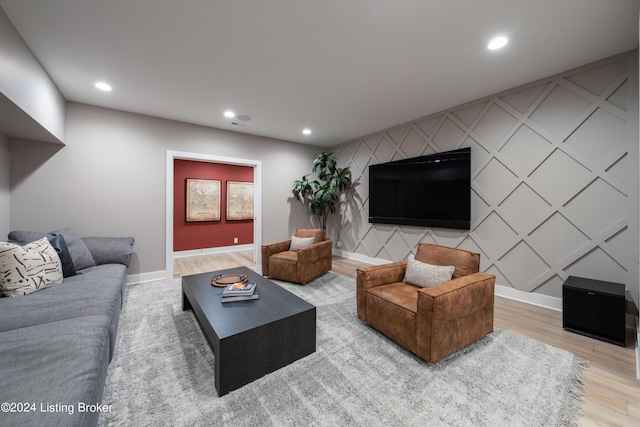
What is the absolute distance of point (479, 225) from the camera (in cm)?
328

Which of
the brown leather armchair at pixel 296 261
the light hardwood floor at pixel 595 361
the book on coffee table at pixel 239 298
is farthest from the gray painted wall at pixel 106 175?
the light hardwood floor at pixel 595 361

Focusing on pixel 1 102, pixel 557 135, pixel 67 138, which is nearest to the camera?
pixel 1 102

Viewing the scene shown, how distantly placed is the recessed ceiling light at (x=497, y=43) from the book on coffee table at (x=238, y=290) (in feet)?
9.51

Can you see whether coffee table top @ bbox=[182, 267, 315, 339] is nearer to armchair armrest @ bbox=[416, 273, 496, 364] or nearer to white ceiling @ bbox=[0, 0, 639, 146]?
armchair armrest @ bbox=[416, 273, 496, 364]

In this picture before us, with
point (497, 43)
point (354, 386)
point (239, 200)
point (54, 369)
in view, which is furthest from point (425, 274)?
A: point (239, 200)

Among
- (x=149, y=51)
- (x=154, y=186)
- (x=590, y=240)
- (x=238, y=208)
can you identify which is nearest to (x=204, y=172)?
(x=238, y=208)

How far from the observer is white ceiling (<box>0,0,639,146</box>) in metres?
1.77

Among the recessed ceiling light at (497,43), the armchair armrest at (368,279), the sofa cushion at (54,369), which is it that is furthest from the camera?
the armchair armrest at (368,279)

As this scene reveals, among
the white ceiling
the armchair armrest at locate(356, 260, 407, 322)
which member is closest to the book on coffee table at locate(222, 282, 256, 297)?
the armchair armrest at locate(356, 260, 407, 322)

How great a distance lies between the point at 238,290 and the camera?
2.06 m

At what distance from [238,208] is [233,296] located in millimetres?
4663

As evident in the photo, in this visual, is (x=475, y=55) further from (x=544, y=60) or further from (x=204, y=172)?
(x=204, y=172)

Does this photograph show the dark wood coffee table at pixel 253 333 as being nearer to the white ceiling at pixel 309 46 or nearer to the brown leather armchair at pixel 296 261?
the brown leather armchair at pixel 296 261

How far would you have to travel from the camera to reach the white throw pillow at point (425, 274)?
2.16 meters
